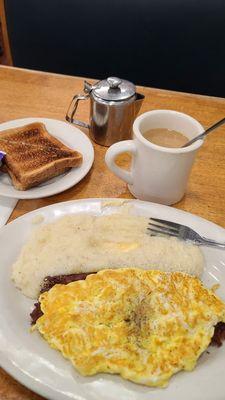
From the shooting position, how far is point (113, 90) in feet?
3.60

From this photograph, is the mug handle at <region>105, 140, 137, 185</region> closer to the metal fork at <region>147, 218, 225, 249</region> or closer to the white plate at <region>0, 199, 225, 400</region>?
the metal fork at <region>147, 218, 225, 249</region>

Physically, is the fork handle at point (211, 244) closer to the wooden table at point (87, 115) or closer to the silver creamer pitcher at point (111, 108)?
the wooden table at point (87, 115)

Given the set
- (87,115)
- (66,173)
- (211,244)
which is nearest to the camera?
(211,244)

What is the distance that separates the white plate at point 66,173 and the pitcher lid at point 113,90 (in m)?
0.14

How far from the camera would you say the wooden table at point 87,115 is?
1001 millimetres

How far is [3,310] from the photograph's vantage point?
680 mm

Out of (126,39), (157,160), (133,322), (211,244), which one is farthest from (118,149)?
(126,39)

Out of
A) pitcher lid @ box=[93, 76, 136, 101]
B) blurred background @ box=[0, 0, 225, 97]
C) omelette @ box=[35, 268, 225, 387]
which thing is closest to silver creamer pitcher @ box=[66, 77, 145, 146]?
pitcher lid @ box=[93, 76, 136, 101]

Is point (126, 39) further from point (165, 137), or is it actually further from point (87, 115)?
point (165, 137)

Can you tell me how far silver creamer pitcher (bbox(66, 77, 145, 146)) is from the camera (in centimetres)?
109

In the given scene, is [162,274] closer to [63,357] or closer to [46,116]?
[63,357]

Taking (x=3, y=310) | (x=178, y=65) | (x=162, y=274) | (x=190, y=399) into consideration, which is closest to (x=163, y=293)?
(x=162, y=274)

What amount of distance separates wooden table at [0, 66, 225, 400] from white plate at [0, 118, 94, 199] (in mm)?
33

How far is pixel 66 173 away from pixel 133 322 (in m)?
0.52
